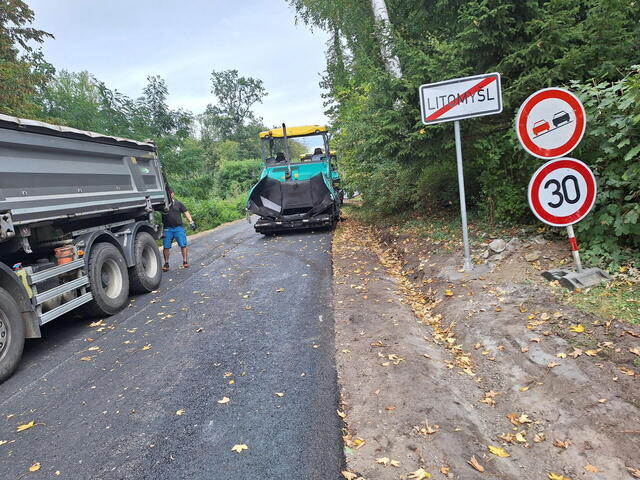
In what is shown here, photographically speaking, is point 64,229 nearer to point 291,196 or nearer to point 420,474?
point 420,474

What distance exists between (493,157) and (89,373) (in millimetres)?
5928

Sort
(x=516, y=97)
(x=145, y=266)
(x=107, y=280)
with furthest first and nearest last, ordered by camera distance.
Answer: (x=145, y=266)
(x=107, y=280)
(x=516, y=97)

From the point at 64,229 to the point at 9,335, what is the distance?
184 centimetres

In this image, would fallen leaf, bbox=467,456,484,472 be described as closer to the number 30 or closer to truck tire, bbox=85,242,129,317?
the number 30

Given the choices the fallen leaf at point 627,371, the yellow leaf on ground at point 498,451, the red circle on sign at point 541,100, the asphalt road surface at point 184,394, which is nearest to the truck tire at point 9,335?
the asphalt road surface at point 184,394

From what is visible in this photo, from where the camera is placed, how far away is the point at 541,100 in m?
3.87

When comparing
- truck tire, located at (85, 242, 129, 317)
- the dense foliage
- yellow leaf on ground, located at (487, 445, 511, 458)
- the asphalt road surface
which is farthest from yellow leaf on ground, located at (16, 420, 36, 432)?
the dense foliage

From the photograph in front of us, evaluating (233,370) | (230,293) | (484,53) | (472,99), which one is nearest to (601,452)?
(233,370)

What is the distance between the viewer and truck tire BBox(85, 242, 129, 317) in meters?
5.61

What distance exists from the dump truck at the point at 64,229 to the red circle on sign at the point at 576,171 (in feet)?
18.0

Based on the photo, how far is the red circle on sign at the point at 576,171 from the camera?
3.72m

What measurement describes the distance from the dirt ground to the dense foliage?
1080 mm

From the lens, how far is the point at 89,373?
13.1 feet

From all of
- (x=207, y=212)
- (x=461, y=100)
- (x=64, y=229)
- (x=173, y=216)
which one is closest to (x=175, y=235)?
(x=173, y=216)
